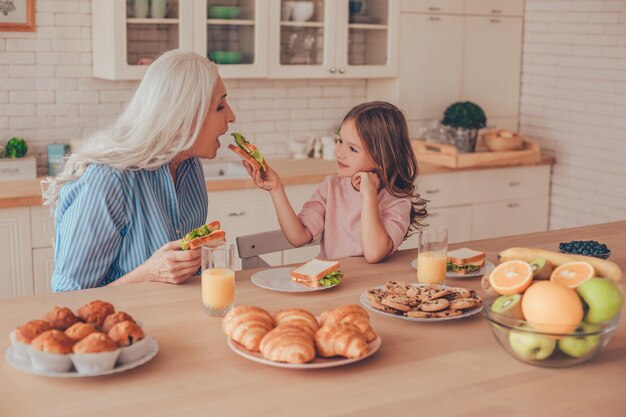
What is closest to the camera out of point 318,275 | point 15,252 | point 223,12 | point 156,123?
point 318,275

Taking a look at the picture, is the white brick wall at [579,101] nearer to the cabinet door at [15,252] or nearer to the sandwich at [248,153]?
the sandwich at [248,153]

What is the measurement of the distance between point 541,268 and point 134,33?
10.3 feet

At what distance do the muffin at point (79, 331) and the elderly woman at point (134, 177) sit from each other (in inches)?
29.6

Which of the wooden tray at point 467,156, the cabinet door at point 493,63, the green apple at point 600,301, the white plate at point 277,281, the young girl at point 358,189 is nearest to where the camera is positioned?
the green apple at point 600,301

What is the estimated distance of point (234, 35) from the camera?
479cm

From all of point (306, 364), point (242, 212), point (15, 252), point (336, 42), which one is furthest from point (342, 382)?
point (336, 42)

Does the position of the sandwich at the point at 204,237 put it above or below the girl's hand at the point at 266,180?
below

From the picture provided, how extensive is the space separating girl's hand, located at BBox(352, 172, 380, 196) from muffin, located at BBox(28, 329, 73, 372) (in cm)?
128

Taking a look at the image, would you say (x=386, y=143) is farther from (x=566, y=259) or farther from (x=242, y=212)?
(x=242, y=212)

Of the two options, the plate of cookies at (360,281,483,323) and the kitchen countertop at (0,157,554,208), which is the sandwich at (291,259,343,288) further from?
the kitchen countertop at (0,157,554,208)

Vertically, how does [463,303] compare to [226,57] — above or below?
below

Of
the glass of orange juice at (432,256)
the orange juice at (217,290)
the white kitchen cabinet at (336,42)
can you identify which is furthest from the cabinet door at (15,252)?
→ the glass of orange juice at (432,256)

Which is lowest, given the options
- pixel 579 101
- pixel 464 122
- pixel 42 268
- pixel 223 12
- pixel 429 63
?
pixel 42 268

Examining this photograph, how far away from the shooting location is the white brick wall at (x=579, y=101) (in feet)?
17.0
